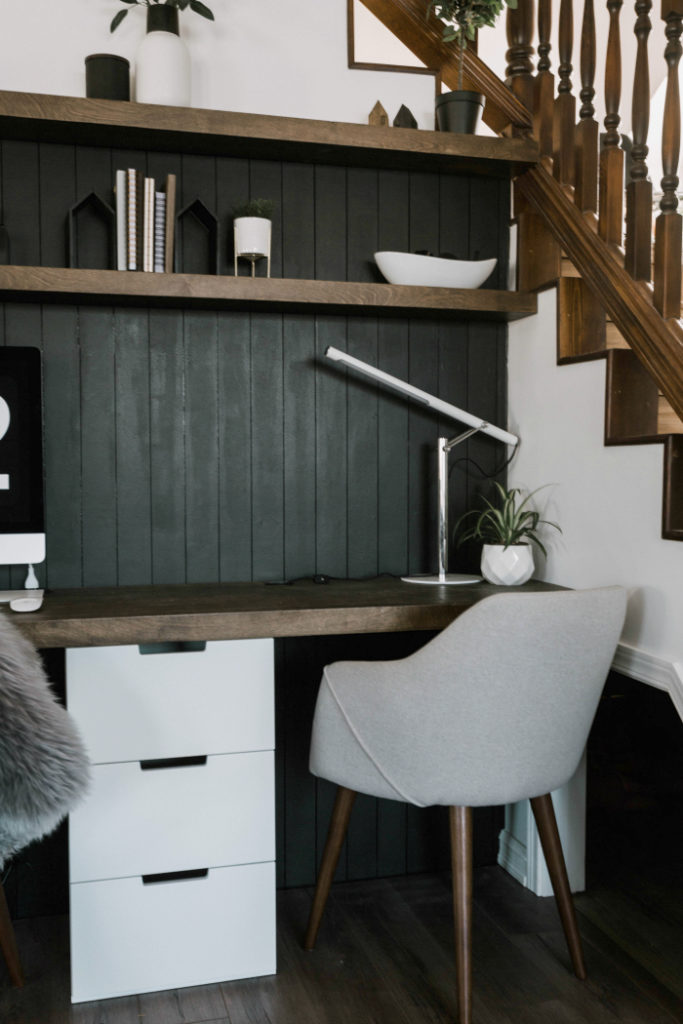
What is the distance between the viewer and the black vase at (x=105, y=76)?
216 cm

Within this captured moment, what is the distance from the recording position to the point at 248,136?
221cm

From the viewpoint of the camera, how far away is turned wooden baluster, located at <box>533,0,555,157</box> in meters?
2.38

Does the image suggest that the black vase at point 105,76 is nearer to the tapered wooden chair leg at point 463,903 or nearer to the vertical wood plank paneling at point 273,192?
the vertical wood plank paneling at point 273,192

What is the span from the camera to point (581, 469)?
2.21 metres

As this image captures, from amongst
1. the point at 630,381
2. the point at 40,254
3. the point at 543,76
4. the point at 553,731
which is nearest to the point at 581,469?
the point at 630,381

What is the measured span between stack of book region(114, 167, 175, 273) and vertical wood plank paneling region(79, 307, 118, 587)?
0.21 m

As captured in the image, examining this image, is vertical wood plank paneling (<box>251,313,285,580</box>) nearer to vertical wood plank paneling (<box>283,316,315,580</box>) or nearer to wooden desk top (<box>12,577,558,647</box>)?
vertical wood plank paneling (<box>283,316,315,580</box>)

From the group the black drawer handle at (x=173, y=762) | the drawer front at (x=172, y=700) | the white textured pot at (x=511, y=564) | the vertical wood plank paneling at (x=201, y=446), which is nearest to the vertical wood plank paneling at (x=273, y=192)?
the vertical wood plank paneling at (x=201, y=446)

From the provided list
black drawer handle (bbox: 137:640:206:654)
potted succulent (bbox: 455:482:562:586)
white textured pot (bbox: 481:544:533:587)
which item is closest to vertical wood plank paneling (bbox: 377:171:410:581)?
potted succulent (bbox: 455:482:562:586)

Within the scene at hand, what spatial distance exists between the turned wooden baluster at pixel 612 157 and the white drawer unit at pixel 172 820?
A: 1269 millimetres

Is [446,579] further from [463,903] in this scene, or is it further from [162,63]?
[162,63]

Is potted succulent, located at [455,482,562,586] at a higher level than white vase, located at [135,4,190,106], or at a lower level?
lower

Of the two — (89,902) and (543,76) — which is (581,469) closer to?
(543,76)

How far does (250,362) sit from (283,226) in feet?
1.26
